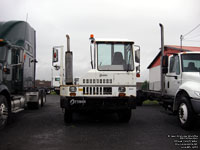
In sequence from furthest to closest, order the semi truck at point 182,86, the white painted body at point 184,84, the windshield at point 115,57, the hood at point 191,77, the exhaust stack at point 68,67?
the windshield at point 115,57 < the exhaust stack at point 68,67 < the hood at point 191,77 < the semi truck at point 182,86 < the white painted body at point 184,84

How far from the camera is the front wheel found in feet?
20.9

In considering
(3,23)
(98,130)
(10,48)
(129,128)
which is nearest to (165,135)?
(129,128)

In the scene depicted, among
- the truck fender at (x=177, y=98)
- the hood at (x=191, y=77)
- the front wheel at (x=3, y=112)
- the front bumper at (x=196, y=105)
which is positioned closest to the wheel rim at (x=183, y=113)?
the truck fender at (x=177, y=98)

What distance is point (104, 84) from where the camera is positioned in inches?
278

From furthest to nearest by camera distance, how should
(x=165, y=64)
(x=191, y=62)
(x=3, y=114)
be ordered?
1. (x=165, y=64)
2. (x=191, y=62)
3. (x=3, y=114)

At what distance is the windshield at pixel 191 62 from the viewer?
7.64 metres

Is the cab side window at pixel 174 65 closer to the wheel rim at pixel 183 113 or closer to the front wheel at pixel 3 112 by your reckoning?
the wheel rim at pixel 183 113

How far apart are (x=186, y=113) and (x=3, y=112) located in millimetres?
5567

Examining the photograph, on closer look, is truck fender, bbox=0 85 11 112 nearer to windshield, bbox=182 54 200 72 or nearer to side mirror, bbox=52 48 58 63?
side mirror, bbox=52 48 58 63

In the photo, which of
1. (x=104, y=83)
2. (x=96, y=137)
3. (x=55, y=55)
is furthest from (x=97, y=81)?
(x=96, y=137)

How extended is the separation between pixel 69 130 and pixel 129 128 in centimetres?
187

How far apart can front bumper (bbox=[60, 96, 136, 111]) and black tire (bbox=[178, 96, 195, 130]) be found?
61.4 inches

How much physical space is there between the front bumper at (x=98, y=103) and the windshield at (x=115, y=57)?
3.52 ft

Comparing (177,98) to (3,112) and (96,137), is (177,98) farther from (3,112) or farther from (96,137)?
(3,112)
